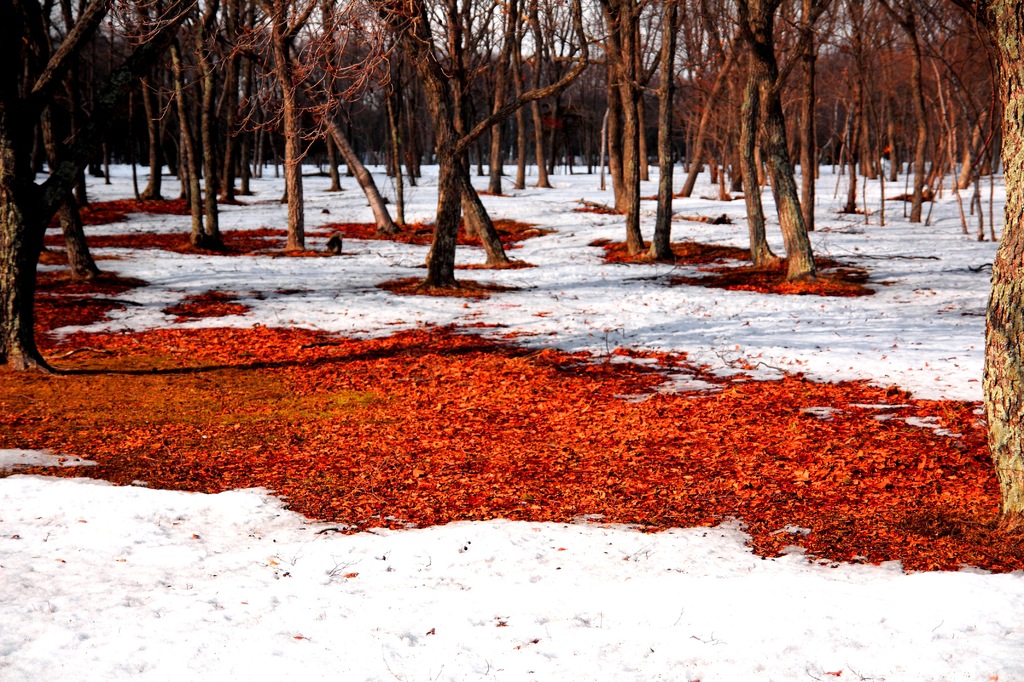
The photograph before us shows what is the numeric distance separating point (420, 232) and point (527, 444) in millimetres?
19264

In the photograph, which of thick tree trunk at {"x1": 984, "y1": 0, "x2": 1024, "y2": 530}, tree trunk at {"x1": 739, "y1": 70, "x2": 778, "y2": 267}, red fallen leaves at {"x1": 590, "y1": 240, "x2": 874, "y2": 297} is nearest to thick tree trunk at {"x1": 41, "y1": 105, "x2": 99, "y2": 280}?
red fallen leaves at {"x1": 590, "y1": 240, "x2": 874, "y2": 297}

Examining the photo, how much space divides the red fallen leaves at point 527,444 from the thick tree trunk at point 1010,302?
1.52 feet

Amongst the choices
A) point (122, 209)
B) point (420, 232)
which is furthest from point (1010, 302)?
point (122, 209)

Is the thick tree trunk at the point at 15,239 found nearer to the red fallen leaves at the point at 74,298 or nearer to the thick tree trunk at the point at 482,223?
the red fallen leaves at the point at 74,298

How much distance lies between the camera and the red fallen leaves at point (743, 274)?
1501 cm

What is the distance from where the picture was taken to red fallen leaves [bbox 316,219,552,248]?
24.7 meters

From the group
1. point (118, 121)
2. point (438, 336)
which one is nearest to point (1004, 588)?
point (438, 336)

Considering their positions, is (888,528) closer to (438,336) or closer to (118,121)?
(438,336)

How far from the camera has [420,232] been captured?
26.2m

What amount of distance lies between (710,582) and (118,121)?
2274 inches

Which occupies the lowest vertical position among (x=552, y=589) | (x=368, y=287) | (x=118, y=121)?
(x=552, y=589)

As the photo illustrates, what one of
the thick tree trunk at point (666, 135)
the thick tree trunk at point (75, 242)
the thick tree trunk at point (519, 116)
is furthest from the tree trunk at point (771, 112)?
the thick tree trunk at point (519, 116)

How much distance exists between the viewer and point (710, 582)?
4770 millimetres

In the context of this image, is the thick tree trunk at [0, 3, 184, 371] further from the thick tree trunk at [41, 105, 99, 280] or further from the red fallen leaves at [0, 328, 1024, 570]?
the thick tree trunk at [41, 105, 99, 280]
